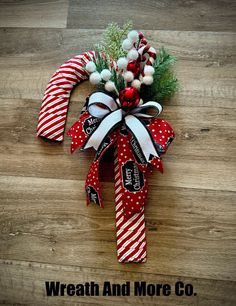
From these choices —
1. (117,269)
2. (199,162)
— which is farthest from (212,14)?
(117,269)

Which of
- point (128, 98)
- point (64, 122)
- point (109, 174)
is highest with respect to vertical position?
point (128, 98)

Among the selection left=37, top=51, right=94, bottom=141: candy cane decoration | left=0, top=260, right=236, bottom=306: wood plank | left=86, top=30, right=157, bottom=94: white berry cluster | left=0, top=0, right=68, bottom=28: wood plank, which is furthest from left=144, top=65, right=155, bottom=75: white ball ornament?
left=0, top=260, right=236, bottom=306: wood plank

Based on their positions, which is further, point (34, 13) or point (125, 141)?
point (34, 13)

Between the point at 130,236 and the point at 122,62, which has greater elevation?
the point at 122,62

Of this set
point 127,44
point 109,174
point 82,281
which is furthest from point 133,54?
point 82,281

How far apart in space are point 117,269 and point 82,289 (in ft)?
0.35

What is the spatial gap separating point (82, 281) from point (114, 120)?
44 centimetres

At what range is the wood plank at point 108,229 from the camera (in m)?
0.97

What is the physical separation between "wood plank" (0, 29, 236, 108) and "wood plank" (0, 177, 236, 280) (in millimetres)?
317

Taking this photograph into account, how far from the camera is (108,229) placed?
3.32ft

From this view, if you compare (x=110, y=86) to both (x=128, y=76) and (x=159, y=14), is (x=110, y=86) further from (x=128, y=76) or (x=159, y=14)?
(x=159, y=14)

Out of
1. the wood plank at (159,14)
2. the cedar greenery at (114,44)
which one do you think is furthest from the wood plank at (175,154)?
the wood plank at (159,14)

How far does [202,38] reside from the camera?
1233 mm

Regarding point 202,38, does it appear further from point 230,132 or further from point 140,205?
point 140,205
